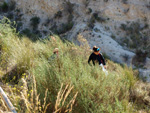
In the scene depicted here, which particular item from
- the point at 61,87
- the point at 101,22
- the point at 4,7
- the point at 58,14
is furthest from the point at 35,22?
the point at 61,87

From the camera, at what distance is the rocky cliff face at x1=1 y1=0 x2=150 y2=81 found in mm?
9758

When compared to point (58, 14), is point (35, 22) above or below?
below

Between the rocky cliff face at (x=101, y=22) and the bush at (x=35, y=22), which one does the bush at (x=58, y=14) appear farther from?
the bush at (x=35, y=22)

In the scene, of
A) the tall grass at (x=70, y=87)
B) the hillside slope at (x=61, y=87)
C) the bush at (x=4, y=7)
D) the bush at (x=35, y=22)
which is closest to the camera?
the hillside slope at (x=61, y=87)

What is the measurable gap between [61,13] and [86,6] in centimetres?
262

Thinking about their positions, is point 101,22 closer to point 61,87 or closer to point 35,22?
point 35,22

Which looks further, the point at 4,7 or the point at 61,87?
the point at 4,7

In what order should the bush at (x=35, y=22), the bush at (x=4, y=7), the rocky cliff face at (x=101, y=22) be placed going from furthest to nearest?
the bush at (x=4, y=7) → the bush at (x=35, y=22) → the rocky cliff face at (x=101, y=22)

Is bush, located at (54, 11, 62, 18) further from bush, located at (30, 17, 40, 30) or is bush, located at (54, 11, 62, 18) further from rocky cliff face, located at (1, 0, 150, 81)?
bush, located at (30, 17, 40, 30)

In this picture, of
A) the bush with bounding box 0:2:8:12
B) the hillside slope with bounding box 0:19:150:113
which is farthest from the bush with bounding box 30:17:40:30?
the hillside slope with bounding box 0:19:150:113

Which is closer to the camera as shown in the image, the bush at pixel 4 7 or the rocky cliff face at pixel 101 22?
the rocky cliff face at pixel 101 22

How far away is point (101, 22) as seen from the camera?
11664 millimetres

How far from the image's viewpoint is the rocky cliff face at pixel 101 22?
→ 9.76 metres

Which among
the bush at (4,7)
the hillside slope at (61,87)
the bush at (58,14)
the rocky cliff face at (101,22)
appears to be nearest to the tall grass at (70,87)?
the hillside slope at (61,87)
